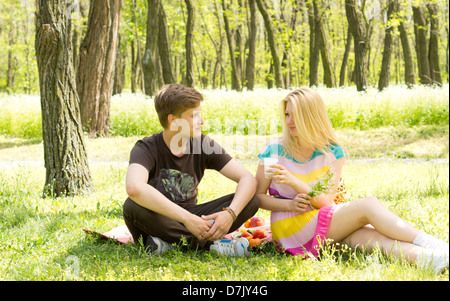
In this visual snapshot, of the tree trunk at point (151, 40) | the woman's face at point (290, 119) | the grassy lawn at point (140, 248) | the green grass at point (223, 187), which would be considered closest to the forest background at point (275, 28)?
the tree trunk at point (151, 40)

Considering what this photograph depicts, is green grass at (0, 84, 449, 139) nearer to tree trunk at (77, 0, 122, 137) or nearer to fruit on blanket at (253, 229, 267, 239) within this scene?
tree trunk at (77, 0, 122, 137)

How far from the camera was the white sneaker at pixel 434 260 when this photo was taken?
116 inches

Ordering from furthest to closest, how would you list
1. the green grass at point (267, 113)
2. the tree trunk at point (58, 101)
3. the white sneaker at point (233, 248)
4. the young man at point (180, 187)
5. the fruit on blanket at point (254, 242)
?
1. the green grass at point (267, 113)
2. the tree trunk at point (58, 101)
3. the fruit on blanket at point (254, 242)
4. the white sneaker at point (233, 248)
5. the young man at point (180, 187)

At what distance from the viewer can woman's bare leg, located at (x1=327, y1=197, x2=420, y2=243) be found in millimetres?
3195

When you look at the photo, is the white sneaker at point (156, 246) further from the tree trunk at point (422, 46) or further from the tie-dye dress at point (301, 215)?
the tree trunk at point (422, 46)

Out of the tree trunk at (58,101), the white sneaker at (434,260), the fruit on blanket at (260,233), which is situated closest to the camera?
the white sneaker at (434,260)

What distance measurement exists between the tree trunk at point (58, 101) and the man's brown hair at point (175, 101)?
8.42ft

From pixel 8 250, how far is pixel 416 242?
313 centimetres

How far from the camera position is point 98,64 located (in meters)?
11.1

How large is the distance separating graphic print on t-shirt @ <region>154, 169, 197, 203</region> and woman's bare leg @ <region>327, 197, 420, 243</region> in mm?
1156

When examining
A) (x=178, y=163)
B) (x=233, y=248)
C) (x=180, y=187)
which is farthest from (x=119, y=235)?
(x=233, y=248)

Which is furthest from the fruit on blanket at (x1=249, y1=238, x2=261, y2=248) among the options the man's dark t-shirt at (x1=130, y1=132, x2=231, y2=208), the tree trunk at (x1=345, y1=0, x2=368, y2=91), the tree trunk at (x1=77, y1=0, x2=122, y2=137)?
the tree trunk at (x1=345, y1=0, x2=368, y2=91)

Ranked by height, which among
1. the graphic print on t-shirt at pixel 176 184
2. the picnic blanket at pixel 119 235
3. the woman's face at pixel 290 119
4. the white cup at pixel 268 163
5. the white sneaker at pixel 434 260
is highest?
the woman's face at pixel 290 119
